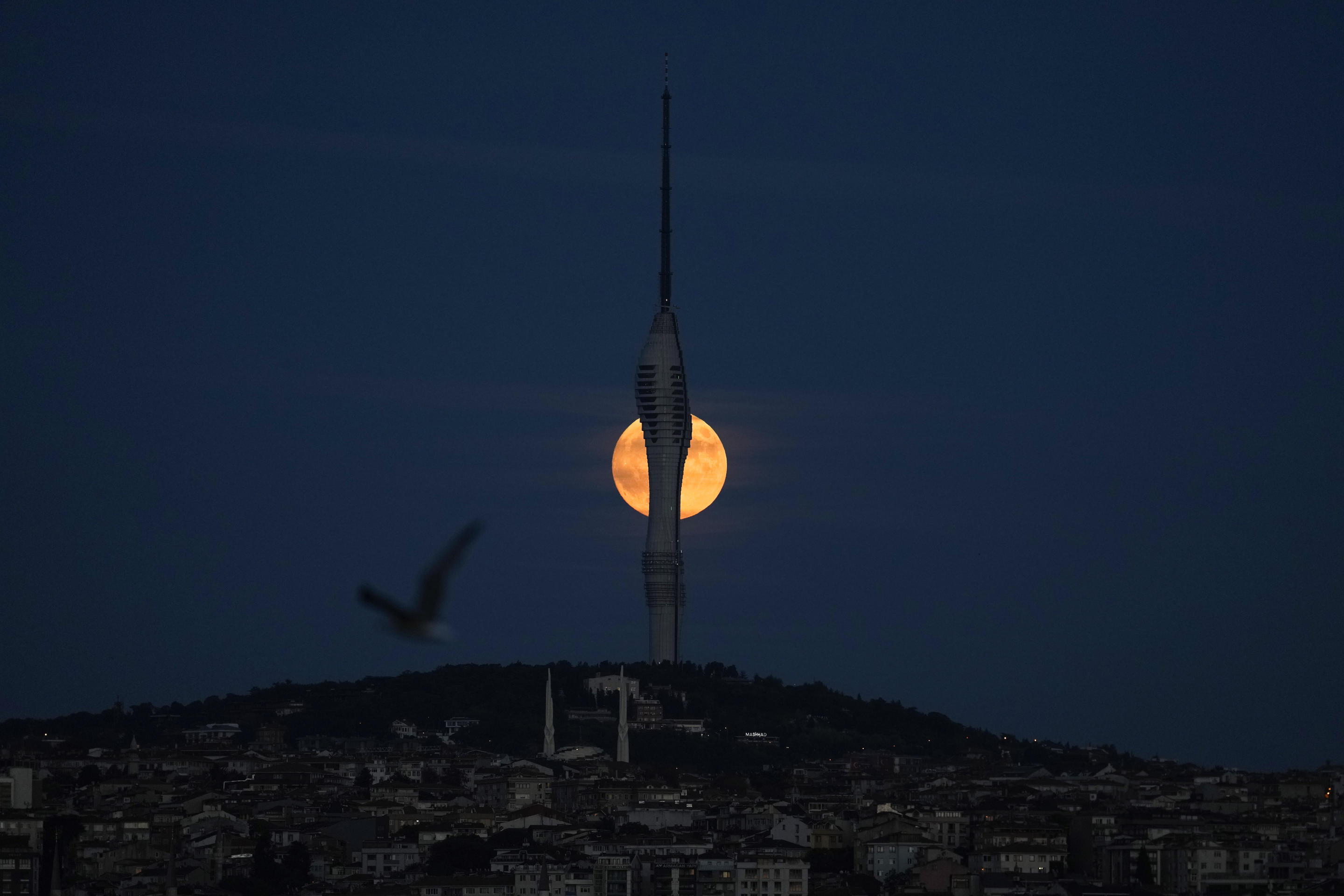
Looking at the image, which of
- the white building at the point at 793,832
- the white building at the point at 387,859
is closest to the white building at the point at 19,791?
the white building at the point at 387,859

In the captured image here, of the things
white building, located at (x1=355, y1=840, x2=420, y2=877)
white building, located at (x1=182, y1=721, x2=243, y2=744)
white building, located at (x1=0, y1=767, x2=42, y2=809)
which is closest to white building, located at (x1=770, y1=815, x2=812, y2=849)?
white building, located at (x1=355, y1=840, x2=420, y2=877)

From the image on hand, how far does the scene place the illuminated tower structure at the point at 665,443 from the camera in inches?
7382

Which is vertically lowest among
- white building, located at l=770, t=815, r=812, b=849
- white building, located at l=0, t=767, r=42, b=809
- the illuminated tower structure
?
white building, located at l=770, t=815, r=812, b=849

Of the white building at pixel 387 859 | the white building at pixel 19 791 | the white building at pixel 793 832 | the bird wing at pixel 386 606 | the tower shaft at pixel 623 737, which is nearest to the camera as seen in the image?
the bird wing at pixel 386 606

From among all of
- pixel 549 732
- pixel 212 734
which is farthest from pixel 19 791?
pixel 212 734

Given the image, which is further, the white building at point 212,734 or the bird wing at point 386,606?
the white building at point 212,734

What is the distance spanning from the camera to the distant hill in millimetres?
166750

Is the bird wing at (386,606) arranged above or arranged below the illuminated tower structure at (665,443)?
below

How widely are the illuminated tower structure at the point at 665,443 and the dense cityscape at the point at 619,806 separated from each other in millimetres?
6243

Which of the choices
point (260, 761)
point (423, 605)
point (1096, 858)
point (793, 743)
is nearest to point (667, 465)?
point (793, 743)

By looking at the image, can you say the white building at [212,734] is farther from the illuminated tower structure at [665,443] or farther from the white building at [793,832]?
the white building at [793,832]

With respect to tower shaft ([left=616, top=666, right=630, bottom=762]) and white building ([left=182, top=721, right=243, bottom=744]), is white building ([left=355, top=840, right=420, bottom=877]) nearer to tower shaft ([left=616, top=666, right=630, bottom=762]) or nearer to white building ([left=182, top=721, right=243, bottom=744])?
tower shaft ([left=616, top=666, right=630, bottom=762])

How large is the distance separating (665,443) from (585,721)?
20.0 m

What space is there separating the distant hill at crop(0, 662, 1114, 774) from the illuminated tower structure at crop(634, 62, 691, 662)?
4603 millimetres
